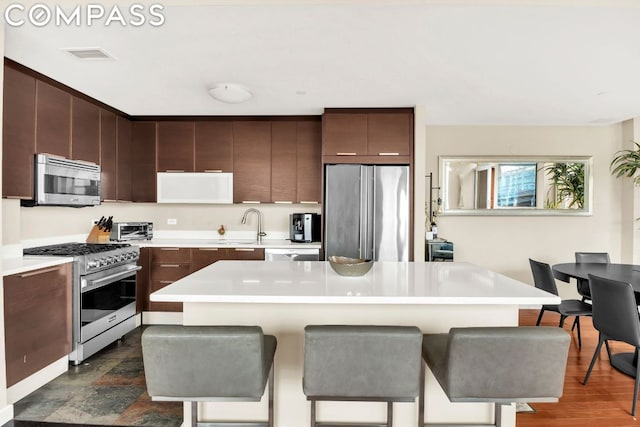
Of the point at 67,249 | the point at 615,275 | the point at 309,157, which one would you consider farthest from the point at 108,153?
the point at 615,275

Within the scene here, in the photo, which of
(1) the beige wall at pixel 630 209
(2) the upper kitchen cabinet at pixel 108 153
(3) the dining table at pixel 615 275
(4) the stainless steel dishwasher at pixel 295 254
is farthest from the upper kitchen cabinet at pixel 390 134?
(1) the beige wall at pixel 630 209

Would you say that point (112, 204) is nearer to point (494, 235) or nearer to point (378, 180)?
point (378, 180)

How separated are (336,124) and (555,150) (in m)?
3.06

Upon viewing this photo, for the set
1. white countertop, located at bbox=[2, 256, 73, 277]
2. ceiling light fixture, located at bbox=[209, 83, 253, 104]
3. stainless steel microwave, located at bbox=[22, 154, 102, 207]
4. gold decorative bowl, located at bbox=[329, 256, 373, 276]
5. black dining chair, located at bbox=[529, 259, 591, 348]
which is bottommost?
black dining chair, located at bbox=[529, 259, 591, 348]

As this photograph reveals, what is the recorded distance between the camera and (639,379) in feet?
8.52

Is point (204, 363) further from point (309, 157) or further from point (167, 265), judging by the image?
point (309, 157)

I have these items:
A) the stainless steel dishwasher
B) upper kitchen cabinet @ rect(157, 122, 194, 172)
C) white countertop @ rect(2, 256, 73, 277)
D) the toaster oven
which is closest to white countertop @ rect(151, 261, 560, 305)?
white countertop @ rect(2, 256, 73, 277)

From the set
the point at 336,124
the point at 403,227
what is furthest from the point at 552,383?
the point at 336,124

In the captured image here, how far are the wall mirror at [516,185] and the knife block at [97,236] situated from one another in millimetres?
4032

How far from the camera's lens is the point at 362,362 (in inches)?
61.4

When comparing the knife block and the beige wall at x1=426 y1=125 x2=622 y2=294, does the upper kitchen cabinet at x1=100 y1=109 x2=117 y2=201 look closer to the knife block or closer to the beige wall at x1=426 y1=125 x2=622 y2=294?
the knife block

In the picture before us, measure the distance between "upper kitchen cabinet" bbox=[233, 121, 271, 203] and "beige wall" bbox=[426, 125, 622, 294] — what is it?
2.16 metres

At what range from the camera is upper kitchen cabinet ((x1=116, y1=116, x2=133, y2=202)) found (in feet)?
14.8

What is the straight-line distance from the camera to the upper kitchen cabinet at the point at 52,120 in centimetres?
323
